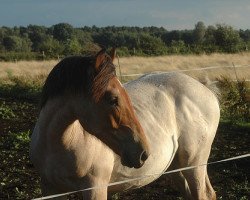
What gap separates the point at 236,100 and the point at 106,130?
808 centimetres

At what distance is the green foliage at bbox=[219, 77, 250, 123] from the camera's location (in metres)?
10.6

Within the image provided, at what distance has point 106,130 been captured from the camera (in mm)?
3189

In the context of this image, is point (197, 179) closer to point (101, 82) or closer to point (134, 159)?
point (134, 159)

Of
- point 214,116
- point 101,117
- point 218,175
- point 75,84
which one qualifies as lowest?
point 218,175

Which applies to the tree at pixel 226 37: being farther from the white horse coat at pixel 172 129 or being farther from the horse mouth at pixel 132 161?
the horse mouth at pixel 132 161

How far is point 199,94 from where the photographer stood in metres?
4.72

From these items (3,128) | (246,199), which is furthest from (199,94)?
(3,128)

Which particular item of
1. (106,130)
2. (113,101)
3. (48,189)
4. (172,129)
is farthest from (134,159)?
(172,129)

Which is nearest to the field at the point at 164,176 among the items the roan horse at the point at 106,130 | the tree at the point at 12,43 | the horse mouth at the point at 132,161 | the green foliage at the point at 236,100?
the green foliage at the point at 236,100

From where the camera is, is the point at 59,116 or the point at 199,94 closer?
the point at 59,116

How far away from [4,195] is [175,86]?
101 inches

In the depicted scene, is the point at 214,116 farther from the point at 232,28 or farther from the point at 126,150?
the point at 232,28

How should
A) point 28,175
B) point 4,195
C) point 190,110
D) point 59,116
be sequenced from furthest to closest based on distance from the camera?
point 28,175 < point 4,195 < point 190,110 < point 59,116

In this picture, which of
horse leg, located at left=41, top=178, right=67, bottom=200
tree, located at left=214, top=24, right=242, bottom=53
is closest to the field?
horse leg, located at left=41, top=178, right=67, bottom=200
